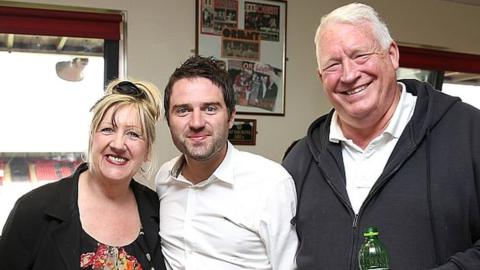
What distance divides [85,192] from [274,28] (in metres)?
2.13

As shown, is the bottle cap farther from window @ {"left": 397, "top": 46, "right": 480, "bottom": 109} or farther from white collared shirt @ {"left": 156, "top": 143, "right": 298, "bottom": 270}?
window @ {"left": 397, "top": 46, "right": 480, "bottom": 109}

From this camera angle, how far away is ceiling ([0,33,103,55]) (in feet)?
9.72

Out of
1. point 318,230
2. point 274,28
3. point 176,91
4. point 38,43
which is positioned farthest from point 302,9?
point 318,230

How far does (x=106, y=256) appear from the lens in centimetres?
155

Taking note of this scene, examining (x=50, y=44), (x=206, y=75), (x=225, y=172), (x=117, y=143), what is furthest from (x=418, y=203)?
(x=50, y=44)

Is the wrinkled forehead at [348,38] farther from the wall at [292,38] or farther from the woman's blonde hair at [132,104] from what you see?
the wall at [292,38]

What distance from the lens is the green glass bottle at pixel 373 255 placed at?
1350 millimetres

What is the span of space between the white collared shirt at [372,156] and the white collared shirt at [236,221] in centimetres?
22

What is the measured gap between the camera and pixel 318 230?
151 cm

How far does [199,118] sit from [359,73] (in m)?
0.52

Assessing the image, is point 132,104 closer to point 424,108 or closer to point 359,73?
point 359,73

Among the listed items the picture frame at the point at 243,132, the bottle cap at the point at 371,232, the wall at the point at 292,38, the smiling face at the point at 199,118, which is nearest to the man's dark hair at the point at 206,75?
the smiling face at the point at 199,118

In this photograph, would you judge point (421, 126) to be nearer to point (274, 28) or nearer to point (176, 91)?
point (176, 91)

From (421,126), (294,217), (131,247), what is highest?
(421,126)
